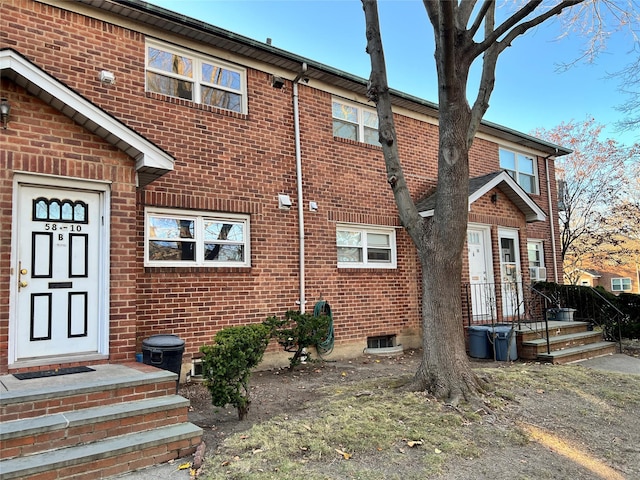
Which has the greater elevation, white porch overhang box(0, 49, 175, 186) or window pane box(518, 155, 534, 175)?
window pane box(518, 155, 534, 175)

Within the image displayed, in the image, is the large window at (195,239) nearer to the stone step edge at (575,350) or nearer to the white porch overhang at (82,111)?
the white porch overhang at (82,111)

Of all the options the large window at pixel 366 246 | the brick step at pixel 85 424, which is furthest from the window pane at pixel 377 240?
the brick step at pixel 85 424

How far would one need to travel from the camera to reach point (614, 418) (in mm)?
5582

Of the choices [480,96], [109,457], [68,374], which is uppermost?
[480,96]

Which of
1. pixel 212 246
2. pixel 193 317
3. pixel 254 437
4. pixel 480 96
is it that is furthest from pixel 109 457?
pixel 480 96

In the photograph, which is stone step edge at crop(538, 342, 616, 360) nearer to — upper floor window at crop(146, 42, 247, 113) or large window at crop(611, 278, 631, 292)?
upper floor window at crop(146, 42, 247, 113)

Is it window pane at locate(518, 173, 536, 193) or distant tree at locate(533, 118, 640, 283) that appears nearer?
window pane at locate(518, 173, 536, 193)

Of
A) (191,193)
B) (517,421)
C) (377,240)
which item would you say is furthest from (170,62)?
(517,421)

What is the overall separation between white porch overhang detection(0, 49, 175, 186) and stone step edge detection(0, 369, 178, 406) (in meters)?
2.74

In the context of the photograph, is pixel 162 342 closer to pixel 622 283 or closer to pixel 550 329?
pixel 550 329

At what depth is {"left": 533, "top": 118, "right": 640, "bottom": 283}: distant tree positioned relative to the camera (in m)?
21.2

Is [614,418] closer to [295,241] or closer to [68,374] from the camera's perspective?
[295,241]

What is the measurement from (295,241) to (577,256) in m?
20.8

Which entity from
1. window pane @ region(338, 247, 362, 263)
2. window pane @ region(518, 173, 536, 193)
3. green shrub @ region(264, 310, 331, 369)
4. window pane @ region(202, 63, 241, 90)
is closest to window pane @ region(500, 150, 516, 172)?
window pane @ region(518, 173, 536, 193)
